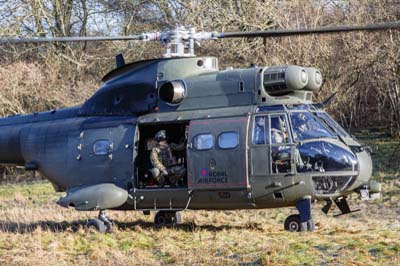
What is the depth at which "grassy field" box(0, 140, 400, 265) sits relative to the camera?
8.96 m

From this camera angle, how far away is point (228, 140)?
11.2 m

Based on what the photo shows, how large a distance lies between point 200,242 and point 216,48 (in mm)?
16023

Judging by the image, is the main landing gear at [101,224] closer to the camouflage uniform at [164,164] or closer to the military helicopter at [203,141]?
the military helicopter at [203,141]

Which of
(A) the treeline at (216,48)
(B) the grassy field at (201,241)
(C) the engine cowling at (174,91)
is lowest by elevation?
(B) the grassy field at (201,241)

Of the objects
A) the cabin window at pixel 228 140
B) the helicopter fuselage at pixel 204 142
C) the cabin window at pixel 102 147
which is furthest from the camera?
the cabin window at pixel 102 147

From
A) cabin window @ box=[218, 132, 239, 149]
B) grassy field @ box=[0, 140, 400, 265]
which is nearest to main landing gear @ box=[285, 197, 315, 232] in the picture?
grassy field @ box=[0, 140, 400, 265]

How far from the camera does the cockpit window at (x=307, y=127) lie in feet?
35.5

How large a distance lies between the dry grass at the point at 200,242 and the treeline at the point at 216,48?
7.56m

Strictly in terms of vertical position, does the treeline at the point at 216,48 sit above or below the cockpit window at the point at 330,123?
above

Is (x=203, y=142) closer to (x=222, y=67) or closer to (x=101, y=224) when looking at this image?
(x=101, y=224)

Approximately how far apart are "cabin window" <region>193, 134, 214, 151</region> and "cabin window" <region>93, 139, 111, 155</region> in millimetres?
1837

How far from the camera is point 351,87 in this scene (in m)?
24.3

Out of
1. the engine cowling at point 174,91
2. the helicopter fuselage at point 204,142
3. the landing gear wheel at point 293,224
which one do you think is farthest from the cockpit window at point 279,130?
the engine cowling at point 174,91

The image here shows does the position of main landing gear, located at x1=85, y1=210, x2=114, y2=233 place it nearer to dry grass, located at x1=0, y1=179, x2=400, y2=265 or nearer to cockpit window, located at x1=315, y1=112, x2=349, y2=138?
dry grass, located at x1=0, y1=179, x2=400, y2=265
